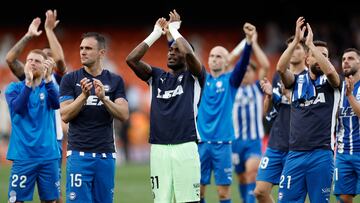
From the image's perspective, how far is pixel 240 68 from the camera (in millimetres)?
12086

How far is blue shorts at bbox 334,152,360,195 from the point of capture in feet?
35.8

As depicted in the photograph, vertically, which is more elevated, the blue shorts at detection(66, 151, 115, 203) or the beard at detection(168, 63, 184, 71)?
the beard at detection(168, 63, 184, 71)

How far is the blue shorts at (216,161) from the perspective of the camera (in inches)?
494

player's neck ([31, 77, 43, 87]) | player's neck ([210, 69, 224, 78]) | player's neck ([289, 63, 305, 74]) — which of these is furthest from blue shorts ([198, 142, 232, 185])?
player's neck ([31, 77, 43, 87])

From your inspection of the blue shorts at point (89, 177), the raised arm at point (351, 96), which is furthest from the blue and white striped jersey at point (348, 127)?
the blue shorts at point (89, 177)

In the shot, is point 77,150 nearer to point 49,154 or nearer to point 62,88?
point 62,88

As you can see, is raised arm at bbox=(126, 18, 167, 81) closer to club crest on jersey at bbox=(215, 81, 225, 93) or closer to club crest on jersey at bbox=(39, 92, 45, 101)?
club crest on jersey at bbox=(39, 92, 45, 101)

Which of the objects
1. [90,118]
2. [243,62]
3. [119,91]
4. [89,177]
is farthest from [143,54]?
[243,62]

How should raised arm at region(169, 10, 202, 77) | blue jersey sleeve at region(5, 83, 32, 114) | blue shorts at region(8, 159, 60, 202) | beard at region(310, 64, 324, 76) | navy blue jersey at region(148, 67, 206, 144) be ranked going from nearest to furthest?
raised arm at region(169, 10, 202, 77) → navy blue jersey at region(148, 67, 206, 144) → beard at region(310, 64, 324, 76) → blue jersey sleeve at region(5, 83, 32, 114) → blue shorts at region(8, 159, 60, 202)

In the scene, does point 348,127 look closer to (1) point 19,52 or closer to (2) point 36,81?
(2) point 36,81

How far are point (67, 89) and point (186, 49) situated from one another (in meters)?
1.56

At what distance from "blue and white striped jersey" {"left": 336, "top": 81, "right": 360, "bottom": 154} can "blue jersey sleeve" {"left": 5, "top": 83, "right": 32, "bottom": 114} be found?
4460mm

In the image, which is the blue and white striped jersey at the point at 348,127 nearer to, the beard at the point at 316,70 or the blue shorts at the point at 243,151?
the beard at the point at 316,70

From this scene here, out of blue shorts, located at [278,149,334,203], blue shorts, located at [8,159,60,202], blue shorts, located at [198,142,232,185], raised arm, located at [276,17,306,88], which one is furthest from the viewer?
blue shorts, located at [198,142,232,185]
